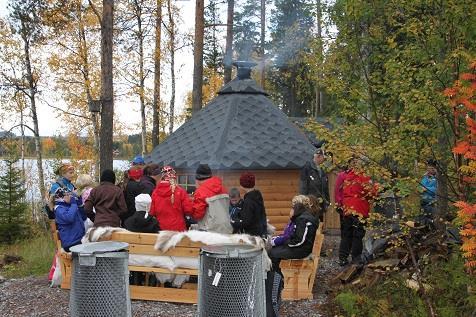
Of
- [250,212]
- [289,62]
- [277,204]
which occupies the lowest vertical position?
[277,204]

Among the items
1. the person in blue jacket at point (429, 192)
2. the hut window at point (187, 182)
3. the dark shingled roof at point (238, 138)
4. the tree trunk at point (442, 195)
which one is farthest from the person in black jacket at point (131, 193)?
the tree trunk at point (442, 195)

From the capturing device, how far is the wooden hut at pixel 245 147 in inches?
411

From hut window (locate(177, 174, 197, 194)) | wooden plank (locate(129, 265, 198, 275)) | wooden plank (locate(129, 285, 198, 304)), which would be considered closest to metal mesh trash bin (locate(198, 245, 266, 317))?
wooden plank (locate(129, 265, 198, 275))

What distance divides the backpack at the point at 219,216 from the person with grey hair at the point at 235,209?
0.31ft

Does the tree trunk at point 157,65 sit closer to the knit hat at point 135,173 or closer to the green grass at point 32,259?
the green grass at point 32,259

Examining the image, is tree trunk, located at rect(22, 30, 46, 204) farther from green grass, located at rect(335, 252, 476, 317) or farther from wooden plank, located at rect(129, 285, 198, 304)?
green grass, located at rect(335, 252, 476, 317)

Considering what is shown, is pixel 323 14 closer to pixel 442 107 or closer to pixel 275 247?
pixel 442 107

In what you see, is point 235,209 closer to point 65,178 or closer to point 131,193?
point 131,193

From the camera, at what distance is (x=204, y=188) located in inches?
266

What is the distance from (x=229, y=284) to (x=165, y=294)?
3141 mm

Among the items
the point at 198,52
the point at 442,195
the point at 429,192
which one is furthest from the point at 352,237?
the point at 198,52

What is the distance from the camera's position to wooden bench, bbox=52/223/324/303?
21.2 feet

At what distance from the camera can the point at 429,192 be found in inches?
231

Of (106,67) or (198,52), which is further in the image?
(198,52)
